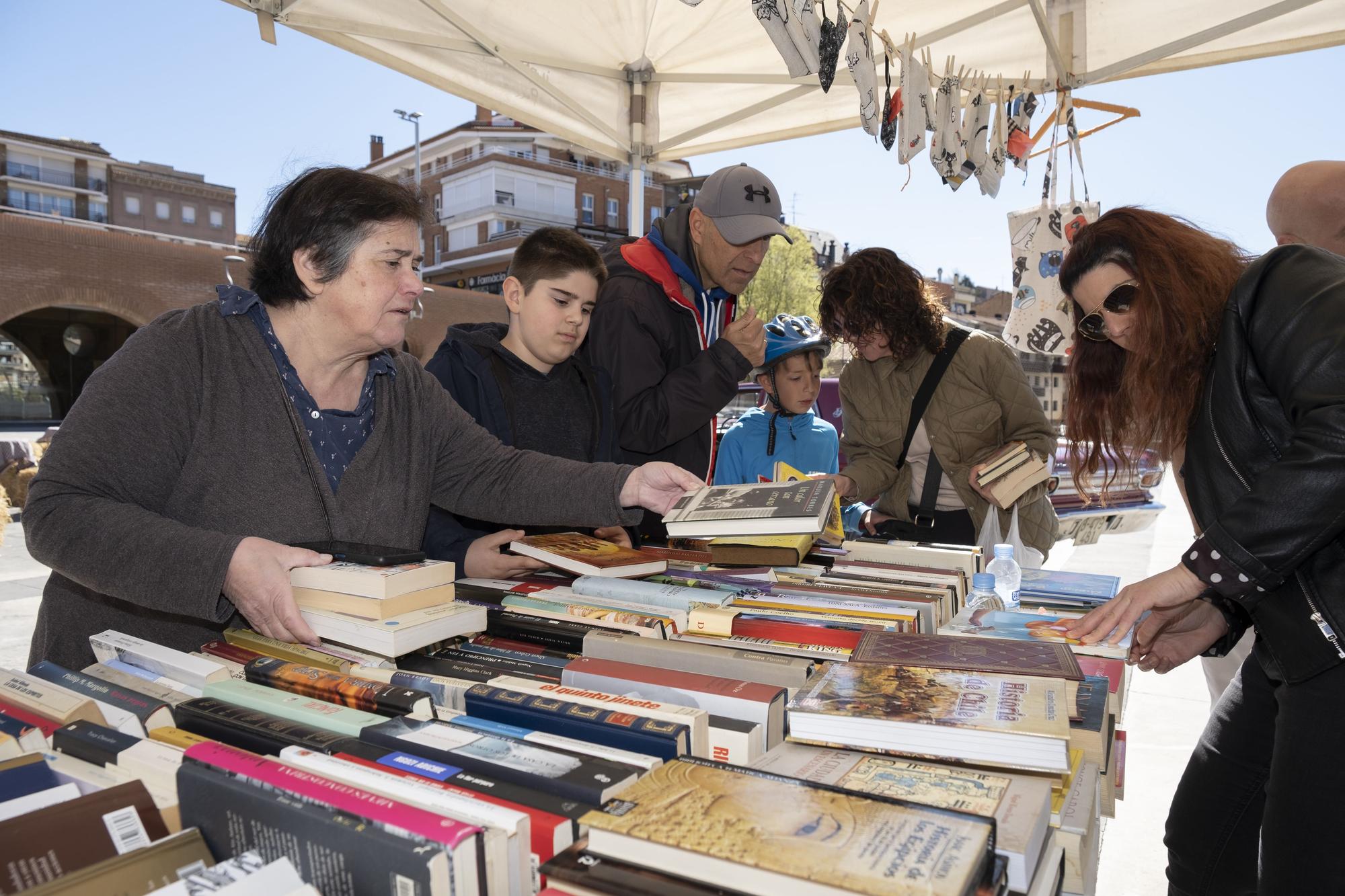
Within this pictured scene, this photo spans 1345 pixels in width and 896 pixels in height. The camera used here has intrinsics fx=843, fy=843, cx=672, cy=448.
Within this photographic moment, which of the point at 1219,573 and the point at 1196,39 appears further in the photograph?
the point at 1196,39

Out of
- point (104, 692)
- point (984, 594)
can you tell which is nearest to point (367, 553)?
point (104, 692)

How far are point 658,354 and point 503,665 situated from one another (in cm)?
150

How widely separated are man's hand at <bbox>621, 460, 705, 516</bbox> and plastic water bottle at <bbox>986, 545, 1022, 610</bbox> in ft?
2.36

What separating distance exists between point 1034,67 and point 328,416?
3881 mm

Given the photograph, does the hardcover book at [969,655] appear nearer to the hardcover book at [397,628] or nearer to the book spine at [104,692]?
the hardcover book at [397,628]

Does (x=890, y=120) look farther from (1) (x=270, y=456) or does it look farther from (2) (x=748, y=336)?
(1) (x=270, y=456)

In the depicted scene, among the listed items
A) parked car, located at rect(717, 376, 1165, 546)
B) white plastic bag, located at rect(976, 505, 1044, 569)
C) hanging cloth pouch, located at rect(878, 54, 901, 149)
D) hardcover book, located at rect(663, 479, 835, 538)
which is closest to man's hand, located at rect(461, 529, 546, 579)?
hardcover book, located at rect(663, 479, 835, 538)

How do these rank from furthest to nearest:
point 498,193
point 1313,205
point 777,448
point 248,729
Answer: point 498,193
point 777,448
point 1313,205
point 248,729

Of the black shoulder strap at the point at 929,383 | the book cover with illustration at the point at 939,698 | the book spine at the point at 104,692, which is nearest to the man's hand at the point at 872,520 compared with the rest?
the black shoulder strap at the point at 929,383

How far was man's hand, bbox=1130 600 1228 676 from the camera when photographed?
1.62 metres

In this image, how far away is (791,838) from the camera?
26.7 inches

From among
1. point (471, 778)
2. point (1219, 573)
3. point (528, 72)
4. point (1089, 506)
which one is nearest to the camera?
point (471, 778)

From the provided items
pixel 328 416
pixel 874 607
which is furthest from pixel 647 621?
pixel 328 416

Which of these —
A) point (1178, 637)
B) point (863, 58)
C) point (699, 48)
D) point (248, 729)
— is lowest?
point (1178, 637)
